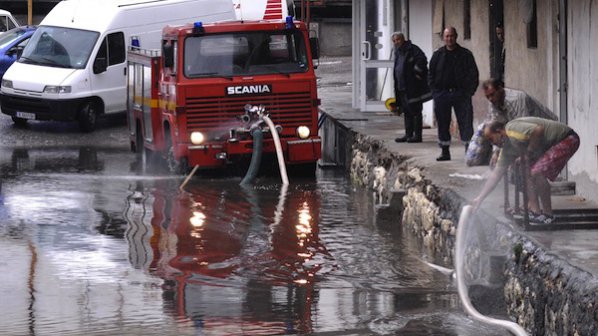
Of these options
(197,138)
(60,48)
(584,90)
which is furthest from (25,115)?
(584,90)

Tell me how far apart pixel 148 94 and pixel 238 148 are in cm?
282

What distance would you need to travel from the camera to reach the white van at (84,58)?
2589 cm

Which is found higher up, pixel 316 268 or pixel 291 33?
pixel 291 33

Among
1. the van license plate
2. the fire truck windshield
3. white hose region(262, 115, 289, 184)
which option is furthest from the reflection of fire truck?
the van license plate

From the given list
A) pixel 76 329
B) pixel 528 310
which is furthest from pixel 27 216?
pixel 528 310

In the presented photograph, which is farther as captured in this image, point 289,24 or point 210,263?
point 289,24

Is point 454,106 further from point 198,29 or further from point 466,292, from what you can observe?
point 466,292

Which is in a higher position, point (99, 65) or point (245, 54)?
point (245, 54)

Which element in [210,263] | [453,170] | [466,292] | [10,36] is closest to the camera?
[466,292]

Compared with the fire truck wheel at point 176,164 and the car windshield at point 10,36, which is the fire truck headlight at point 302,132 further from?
the car windshield at point 10,36

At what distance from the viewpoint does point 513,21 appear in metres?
17.2

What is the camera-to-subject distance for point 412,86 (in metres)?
19.5

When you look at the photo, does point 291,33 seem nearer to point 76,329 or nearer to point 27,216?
point 27,216

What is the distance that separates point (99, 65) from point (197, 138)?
286 inches
